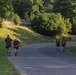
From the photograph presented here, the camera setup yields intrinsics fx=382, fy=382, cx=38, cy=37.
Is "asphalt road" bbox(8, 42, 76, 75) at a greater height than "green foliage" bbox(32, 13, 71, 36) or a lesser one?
greater

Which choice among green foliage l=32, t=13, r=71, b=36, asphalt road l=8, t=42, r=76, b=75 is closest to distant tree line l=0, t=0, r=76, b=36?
green foliage l=32, t=13, r=71, b=36

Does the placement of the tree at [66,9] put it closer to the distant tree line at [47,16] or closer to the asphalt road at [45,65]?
the distant tree line at [47,16]

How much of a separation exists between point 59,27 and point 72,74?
75381 millimetres

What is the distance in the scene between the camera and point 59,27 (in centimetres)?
9125

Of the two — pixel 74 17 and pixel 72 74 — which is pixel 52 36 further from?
pixel 72 74

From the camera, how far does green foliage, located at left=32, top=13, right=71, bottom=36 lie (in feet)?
292

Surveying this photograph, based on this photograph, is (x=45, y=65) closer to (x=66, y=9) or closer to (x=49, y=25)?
(x=49, y=25)

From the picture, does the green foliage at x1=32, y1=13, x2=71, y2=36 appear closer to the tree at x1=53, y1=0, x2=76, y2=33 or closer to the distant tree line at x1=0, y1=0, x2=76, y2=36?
the distant tree line at x1=0, y1=0, x2=76, y2=36

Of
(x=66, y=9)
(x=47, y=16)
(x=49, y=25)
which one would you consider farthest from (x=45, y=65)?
(x=66, y=9)

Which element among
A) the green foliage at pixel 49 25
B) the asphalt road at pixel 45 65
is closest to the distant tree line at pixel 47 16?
the green foliage at pixel 49 25

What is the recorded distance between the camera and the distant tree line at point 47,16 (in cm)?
8944

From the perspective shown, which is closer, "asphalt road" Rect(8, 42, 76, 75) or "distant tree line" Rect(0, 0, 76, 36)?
"asphalt road" Rect(8, 42, 76, 75)

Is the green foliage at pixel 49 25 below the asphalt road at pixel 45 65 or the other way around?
below

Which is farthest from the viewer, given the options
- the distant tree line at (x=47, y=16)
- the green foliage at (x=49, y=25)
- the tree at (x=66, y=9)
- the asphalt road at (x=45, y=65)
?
the tree at (x=66, y=9)
